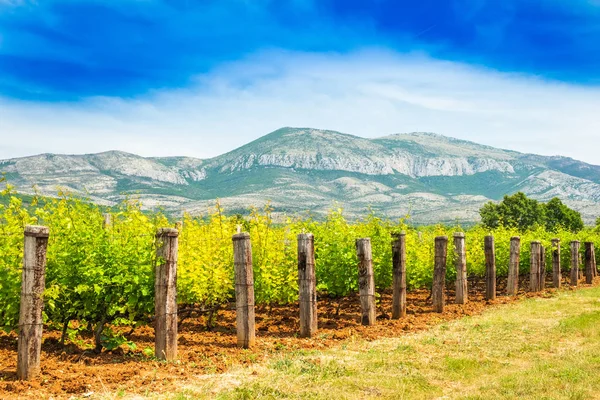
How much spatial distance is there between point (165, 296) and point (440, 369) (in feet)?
14.4

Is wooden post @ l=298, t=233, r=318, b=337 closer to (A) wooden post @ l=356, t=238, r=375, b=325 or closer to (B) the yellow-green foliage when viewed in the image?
(B) the yellow-green foliage

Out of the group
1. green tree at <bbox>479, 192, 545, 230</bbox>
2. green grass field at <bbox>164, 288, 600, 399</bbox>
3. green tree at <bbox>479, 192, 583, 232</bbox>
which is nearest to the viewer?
Result: green grass field at <bbox>164, 288, 600, 399</bbox>

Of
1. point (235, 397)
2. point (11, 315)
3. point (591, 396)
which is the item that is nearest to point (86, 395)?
point (235, 397)

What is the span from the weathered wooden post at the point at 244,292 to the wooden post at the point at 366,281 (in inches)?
135

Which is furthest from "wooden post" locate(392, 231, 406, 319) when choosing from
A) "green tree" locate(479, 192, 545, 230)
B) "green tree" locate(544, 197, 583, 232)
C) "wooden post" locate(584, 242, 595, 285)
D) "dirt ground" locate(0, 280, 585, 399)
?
"green tree" locate(544, 197, 583, 232)

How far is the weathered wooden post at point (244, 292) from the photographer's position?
9500 millimetres

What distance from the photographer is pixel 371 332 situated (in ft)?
37.8

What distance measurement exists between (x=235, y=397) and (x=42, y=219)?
195 inches

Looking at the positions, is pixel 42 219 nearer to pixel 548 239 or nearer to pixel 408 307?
pixel 408 307

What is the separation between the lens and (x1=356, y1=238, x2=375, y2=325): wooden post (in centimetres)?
1220

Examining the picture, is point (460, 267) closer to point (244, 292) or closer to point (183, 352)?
point (244, 292)

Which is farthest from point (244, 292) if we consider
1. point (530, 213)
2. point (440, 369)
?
point (530, 213)

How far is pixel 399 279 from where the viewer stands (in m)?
13.5

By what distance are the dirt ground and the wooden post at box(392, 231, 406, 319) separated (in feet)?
0.95
